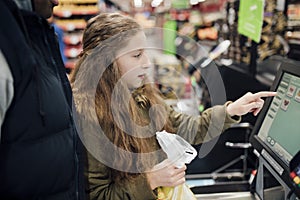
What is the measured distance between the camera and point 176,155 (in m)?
1.23

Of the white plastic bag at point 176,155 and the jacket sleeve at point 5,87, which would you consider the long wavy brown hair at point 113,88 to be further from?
the jacket sleeve at point 5,87

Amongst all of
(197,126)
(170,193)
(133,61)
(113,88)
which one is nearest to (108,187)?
(170,193)

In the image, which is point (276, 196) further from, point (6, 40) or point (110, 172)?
point (6, 40)

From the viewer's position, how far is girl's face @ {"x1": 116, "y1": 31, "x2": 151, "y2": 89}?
1.28m

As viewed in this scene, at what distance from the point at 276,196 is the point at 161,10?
7557 millimetres

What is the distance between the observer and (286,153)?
115 cm

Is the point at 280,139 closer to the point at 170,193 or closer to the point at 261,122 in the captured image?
the point at 261,122

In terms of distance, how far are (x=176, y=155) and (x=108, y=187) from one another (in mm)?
250

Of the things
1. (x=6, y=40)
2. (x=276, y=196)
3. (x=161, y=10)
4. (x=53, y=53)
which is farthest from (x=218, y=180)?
(x=161, y=10)

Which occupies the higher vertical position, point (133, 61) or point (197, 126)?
point (133, 61)

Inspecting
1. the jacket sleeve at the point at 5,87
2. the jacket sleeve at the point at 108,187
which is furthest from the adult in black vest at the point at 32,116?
the jacket sleeve at the point at 108,187

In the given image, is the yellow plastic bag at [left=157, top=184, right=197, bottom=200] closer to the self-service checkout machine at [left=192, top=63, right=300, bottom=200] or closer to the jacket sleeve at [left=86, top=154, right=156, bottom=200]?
the jacket sleeve at [left=86, top=154, right=156, bottom=200]

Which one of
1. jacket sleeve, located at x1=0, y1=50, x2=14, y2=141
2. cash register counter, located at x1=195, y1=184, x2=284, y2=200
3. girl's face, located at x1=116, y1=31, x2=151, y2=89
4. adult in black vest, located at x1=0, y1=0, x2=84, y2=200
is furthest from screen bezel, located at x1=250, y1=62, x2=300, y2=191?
jacket sleeve, located at x1=0, y1=50, x2=14, y2=141

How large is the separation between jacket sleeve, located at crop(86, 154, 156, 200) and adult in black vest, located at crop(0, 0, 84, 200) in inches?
11.3
